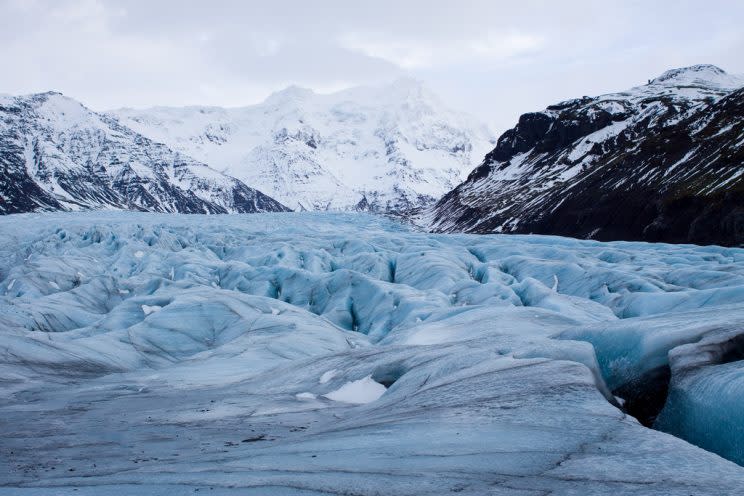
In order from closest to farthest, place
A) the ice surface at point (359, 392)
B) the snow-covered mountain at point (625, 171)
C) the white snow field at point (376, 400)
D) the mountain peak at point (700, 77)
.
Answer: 1. the white snow field at point (376, 400)
2. the ice surface at point (359, 392)
3. the snow-covered mountain at point (625, 171)
4. the mountain peak at point (700, 77)

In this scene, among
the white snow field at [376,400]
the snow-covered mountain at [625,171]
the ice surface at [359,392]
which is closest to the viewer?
the white snow field at [376,400]

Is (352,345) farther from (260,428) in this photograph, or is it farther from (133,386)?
(260,428)

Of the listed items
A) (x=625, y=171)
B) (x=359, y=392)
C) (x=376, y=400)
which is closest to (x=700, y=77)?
(x=625, y=171)

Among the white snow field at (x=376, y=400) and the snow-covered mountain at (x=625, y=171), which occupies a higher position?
the snow-covered mountain at (x=625, y=171)

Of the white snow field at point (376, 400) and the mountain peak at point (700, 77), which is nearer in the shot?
the white snow field at point (376, 400)

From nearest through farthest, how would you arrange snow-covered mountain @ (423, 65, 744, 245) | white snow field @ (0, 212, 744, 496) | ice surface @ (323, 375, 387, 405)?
white snow field @ (0, 212, 744, 496) → ice surface @ (323, 375, 387, 405) → snow-covered mountain @ (423, 65, 744, 245)

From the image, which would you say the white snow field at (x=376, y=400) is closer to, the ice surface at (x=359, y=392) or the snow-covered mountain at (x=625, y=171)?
the ice surface at (x=359, y=392)

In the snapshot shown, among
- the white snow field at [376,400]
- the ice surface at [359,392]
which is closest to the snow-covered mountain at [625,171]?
the white snow field at [376,400]

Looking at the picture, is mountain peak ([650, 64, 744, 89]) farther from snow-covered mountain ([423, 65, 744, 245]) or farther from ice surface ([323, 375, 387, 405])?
ice surface ([323, 375, 387, 405])

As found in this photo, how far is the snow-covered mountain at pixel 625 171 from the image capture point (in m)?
58.1

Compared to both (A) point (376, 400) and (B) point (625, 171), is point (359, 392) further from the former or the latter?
(B) point (625, 171)

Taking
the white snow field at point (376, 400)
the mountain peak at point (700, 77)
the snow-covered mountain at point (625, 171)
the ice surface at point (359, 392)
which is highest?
the mountain peak at point (700, 77)

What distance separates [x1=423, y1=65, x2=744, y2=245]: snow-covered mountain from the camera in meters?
58.1

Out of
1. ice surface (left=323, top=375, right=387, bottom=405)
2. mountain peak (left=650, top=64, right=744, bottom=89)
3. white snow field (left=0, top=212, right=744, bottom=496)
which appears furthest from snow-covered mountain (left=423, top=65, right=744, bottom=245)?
ice surface (left=323, top=375, right=387, bottom=405)
